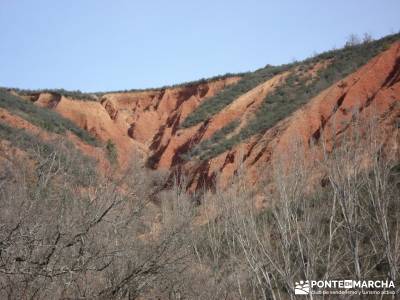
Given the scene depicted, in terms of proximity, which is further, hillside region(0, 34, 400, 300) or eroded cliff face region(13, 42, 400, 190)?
eroded cliff face region(13, 42, 400, 190)

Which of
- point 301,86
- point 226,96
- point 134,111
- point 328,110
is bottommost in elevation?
point 328,110

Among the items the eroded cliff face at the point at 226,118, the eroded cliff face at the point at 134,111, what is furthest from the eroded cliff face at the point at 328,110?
the eroded cliff face at the point at 134,111

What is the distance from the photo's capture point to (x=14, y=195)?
9016 millimetres

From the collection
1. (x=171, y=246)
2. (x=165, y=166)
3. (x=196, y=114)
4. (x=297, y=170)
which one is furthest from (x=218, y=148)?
(x=171, y=246)

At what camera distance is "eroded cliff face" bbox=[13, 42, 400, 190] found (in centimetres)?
2706

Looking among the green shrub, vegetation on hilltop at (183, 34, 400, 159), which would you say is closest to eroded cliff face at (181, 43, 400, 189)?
vegetation on hilltop at (183, 34, 400, 159)

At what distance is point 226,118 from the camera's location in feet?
165

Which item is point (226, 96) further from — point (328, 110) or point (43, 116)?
point (328, 110)

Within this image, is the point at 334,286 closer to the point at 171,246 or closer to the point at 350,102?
the point at 171,246

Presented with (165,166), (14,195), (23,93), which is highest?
(23,93)

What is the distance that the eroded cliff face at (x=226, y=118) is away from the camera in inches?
1065

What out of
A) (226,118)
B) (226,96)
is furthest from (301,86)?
(226,96)

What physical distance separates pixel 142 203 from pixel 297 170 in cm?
430

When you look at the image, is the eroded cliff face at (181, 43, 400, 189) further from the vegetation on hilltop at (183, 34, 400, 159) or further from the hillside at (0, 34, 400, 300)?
the vegetation on hilltop at (183, 34, 400, 159)
